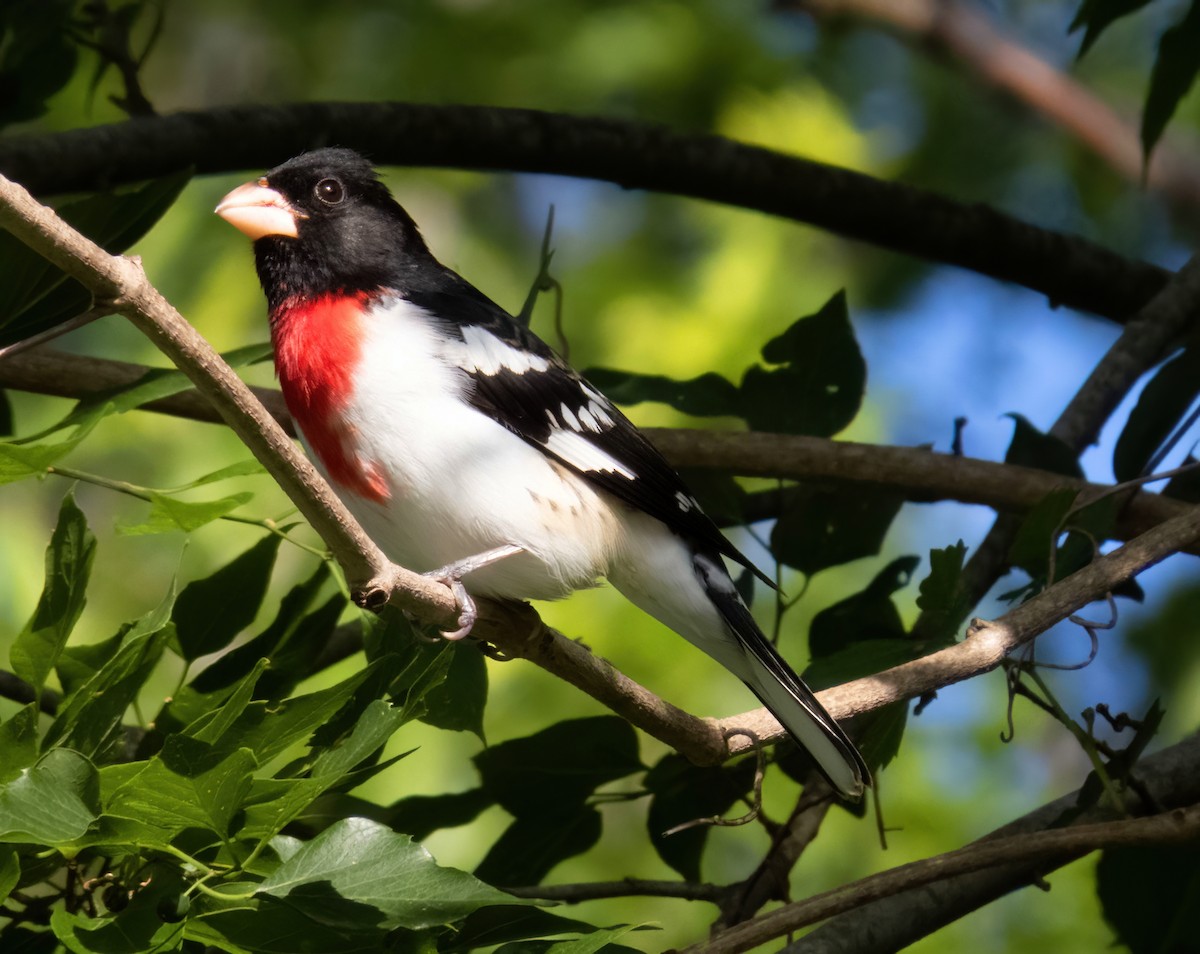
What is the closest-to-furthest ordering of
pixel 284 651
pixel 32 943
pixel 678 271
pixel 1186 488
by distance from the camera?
pixel 32 943
pixel 284 651
pixel 1186 488
pixel 678 271

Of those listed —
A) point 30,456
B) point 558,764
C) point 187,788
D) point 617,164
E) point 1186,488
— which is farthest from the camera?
point 617,164

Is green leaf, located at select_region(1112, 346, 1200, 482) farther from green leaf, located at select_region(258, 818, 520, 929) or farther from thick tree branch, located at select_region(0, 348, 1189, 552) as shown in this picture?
green leaf, located at select_region(258, 818, 520, 929)

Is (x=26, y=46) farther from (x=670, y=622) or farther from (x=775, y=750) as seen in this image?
(x=775, y=750)

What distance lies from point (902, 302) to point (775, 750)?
342cm

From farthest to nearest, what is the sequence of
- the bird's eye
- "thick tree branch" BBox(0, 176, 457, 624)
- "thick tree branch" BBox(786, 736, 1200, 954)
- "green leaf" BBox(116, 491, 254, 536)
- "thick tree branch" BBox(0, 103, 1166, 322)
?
"thick tree branch" BBox(0, 103, 1166, 322) → the bird's eye → "thick tree branch" BBox(786, 736, 1200, 954) → "green leaf" BBox(116, 491, 254, 536) → "thick tree branch" BBox(0, 176, 457, 624)

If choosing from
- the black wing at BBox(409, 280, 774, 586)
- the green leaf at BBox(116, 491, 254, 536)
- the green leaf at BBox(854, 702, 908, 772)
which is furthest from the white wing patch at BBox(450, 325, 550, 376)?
the green leaf at BBox(854, 702, 908, 772)

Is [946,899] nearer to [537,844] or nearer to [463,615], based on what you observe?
[537,844]

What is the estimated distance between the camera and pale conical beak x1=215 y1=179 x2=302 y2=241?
10.1ft

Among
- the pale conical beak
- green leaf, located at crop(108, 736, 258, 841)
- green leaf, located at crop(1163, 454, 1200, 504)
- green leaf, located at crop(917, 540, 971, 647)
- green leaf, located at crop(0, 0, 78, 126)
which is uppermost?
green leaf, located at crop(0, 0, 78, 126)

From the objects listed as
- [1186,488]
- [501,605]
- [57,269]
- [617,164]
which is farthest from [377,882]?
[617,164]

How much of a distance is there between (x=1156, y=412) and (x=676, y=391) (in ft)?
3.63

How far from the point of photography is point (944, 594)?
2.67m

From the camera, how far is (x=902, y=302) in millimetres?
6137

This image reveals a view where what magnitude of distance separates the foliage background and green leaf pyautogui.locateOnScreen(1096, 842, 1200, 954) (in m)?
1.41
